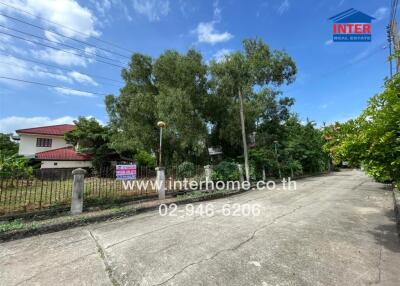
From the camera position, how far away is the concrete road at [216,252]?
2949mm

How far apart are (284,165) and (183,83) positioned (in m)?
10.6

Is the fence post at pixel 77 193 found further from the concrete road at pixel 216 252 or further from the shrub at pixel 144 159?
the shrub at pixel 144 159

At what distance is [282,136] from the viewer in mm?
18641

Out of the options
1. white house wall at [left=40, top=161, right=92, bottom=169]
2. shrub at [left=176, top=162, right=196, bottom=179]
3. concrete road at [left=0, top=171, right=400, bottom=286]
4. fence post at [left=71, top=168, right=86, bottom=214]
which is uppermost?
white house wall at [left=40, top=161, right=92, bottom=169]

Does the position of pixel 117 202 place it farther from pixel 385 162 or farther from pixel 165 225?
pixel 385 162

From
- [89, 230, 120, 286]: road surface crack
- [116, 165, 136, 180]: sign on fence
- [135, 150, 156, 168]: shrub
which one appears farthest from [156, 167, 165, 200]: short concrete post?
[135, 150, 156, 168]: shrub

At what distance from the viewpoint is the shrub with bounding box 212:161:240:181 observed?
38.5ft

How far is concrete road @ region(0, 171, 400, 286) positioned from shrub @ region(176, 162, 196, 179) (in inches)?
159

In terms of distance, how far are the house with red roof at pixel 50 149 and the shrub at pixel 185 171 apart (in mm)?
12922

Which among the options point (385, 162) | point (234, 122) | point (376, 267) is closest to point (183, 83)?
point (234, 122)

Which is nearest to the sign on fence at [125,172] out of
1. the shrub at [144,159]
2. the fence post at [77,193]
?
the fence post at [77,193]

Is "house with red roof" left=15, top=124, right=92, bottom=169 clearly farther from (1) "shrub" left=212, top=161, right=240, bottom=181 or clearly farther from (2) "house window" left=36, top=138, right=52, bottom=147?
(1) "shrub" left=212, top=161, right=240, bottom=181

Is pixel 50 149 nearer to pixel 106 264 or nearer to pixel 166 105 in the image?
pixel 166 105

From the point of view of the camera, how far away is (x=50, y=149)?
→ 2291 centimetres
